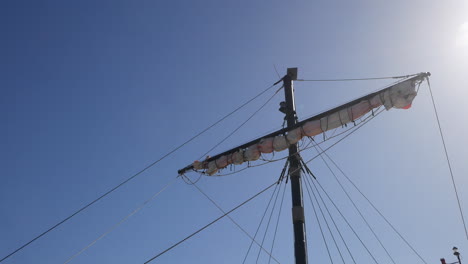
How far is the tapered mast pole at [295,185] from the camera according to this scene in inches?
488

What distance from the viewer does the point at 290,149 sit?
607 inches

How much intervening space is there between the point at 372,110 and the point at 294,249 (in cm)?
567

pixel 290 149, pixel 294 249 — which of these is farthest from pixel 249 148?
pixel 294 249

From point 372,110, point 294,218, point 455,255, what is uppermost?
point 372,110

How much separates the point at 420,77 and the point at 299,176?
5422 mm

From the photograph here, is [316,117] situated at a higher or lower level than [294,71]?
lower

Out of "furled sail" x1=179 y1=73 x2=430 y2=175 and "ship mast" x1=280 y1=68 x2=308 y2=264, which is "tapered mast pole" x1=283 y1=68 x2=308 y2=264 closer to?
"ship mast" x1=280 y1=68 x2=308 y2=264

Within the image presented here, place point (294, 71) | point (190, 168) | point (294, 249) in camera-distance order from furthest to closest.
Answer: point (190, 168)
point (294, 71)
point (294, 249)

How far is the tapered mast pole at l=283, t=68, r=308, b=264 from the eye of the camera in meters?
12.4

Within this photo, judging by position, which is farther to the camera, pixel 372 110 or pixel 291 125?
pixel 291 125

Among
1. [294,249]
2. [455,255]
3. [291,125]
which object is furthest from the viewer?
[455,255]

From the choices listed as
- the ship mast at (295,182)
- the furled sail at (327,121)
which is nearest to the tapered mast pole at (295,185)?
the ship mast at (295,182)

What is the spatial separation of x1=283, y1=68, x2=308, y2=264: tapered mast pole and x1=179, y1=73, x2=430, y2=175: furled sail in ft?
1.96

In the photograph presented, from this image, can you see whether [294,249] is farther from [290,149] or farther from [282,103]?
[282,103]
